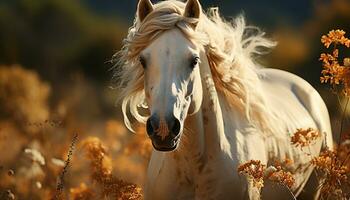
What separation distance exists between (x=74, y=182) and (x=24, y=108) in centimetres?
244

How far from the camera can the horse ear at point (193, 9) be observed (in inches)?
204

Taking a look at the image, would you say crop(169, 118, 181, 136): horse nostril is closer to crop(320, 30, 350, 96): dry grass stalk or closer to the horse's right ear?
the horse's right ear

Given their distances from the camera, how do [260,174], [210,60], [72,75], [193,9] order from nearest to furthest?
[260,174]
[193,9]
[210,60]
[72,75]

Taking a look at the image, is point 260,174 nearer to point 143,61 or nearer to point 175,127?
point 175,127

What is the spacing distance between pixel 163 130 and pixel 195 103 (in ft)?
1.67

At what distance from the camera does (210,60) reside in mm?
5438

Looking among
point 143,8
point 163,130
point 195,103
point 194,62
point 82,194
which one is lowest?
point 163,130

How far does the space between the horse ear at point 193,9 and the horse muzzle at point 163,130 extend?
76 centimetres

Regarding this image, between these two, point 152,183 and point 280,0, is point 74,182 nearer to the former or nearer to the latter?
point 152,183

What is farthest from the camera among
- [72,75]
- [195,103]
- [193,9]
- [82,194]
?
[72,75]

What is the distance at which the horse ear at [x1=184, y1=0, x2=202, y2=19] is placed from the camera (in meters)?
5.19

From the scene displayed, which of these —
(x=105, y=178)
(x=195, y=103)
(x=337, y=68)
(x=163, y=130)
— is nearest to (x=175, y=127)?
(x=163, y=130)

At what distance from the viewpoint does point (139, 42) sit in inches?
202

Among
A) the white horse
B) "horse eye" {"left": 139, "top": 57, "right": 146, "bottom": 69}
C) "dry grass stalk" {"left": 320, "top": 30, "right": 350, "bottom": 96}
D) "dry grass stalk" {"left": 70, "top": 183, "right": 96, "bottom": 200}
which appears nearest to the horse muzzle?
the white horse
